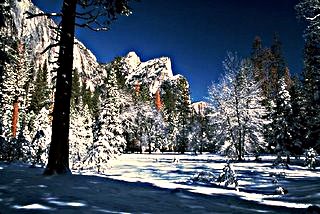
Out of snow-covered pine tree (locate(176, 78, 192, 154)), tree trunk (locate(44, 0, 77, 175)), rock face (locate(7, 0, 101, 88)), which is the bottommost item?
tree trunk (locate(44, 0, 77, 175))

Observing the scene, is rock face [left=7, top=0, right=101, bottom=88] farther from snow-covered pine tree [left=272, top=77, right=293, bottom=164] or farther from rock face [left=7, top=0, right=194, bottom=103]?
snow-covered pine tree [left=272, top=77, right=293, bottom=164]

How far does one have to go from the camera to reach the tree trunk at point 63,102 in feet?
31.3

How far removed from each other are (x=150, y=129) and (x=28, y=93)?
27.8m

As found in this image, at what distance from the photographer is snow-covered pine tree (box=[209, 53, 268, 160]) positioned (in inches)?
1506

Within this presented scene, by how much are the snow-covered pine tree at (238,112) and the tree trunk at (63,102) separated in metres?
29.9

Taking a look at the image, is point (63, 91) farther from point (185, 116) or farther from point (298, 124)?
point (185, 116)

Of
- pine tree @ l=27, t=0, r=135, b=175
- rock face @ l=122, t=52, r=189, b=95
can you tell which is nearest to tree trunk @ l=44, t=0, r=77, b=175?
pine tree @ l=27, t=0, r=135, b=175

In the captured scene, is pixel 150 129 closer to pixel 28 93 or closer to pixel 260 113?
pixel 28 93

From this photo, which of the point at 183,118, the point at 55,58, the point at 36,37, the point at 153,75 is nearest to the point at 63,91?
the point at 55,58

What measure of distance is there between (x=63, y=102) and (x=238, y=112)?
31103 millimetres

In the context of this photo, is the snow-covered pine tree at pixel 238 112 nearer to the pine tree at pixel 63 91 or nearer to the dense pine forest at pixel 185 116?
the dense pine forest at pixel 185 116

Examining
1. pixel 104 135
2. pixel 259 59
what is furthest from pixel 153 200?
pixel 259 59

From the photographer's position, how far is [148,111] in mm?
80188

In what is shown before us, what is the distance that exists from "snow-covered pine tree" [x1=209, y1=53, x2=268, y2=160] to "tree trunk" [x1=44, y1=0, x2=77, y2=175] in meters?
29.9
